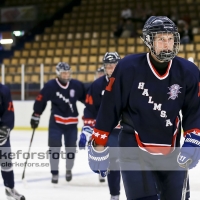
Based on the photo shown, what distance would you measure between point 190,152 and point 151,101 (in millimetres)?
317

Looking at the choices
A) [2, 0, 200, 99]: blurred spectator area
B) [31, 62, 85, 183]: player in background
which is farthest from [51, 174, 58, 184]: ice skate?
[2, 0, 200, 99]: blurred spectator area

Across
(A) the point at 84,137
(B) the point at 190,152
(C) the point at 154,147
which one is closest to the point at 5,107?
(A) the point at 84,137

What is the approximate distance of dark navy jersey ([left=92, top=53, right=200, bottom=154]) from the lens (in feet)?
8.91

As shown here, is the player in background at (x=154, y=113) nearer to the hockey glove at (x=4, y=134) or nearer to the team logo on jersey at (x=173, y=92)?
the team logo on jersey at (x=173, y=92)

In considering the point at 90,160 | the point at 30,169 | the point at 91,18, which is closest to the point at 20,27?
the point at 91,18

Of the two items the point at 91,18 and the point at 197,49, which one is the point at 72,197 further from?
the point at 91,18

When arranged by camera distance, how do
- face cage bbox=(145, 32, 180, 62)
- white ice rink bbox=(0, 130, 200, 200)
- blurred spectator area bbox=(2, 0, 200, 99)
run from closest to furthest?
face cage bbox=(145, 32, 180, 62) < white ice rink bbox=(0, 130, 200, 200) < blurred spectator area bbox=(2, 0, 200, 99)

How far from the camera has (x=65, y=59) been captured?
1420 centimetres

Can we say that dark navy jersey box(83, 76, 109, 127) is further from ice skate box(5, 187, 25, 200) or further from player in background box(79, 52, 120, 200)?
ice skate box(5, 187, 25, 200)

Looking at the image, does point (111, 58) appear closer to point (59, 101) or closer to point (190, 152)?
point (59, 101)

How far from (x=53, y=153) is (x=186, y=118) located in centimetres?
356

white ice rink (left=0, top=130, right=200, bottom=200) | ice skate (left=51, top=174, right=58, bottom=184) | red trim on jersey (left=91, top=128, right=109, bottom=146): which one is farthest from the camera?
ice skate (left=51, top=174, right=58, bottom=184)

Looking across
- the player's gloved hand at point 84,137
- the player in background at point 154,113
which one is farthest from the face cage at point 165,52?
the player's gloved hand at point 84,137

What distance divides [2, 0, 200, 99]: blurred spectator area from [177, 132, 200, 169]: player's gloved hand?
956cm
